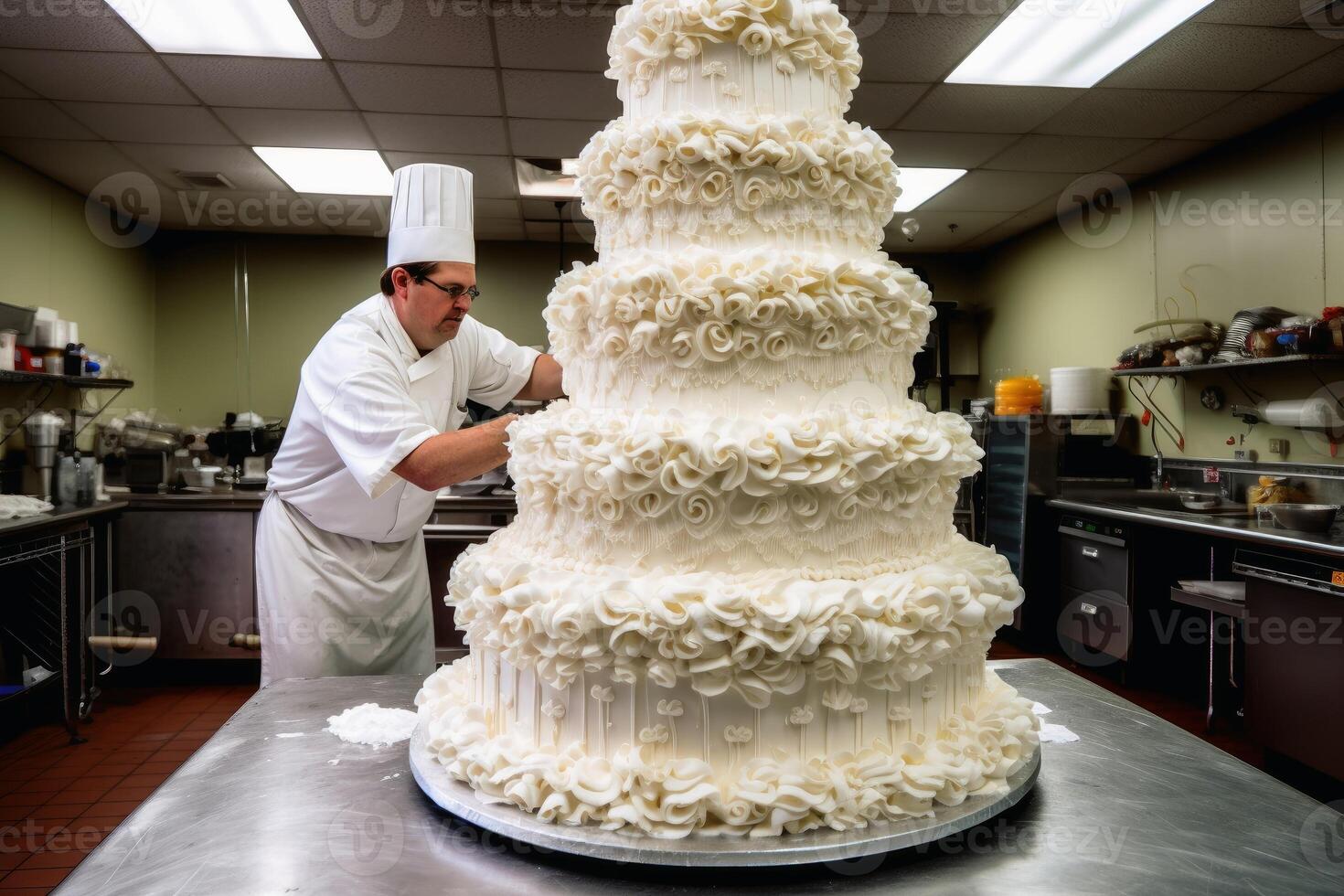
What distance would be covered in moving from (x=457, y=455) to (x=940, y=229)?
6.51 m

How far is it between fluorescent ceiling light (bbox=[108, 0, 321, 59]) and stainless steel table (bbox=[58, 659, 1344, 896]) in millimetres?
3304

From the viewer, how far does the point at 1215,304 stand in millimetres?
5344

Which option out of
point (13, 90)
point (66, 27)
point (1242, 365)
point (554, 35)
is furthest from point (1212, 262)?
point (13, 90)

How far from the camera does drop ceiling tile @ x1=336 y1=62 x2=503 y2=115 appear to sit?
4160 mm

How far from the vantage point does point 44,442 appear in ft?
16.8

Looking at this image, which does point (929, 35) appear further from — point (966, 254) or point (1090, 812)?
point (966, 254)

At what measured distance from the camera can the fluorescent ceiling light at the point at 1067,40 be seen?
3643mm

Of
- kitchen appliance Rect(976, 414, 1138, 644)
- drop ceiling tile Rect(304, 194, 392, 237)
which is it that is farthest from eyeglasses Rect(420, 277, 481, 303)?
kitchen appliance Rect(976, 414, 1138, 644)

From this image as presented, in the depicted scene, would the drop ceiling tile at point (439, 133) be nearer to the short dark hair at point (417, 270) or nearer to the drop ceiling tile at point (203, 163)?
the drop ceiling tile at point (203, 163)

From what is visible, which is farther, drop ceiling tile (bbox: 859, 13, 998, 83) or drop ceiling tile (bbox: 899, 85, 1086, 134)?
drop ceiling tile (bbox: 899, 85, 1086, 134)

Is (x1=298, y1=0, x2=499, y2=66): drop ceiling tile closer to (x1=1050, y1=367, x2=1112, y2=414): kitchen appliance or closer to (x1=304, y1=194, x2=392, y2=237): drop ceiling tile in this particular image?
(x1=304, y1=194, x2=392, y2=237): drop ceiling tile

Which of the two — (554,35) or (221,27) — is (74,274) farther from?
(554,35)

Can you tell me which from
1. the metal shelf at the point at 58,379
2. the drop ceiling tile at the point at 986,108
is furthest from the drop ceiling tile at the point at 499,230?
the drop ceiling tile at the point at 986,108

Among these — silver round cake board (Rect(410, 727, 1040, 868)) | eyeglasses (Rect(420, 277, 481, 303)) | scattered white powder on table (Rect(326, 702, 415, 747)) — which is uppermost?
eyeglasses (Rect(420, 277, 481, 303))
